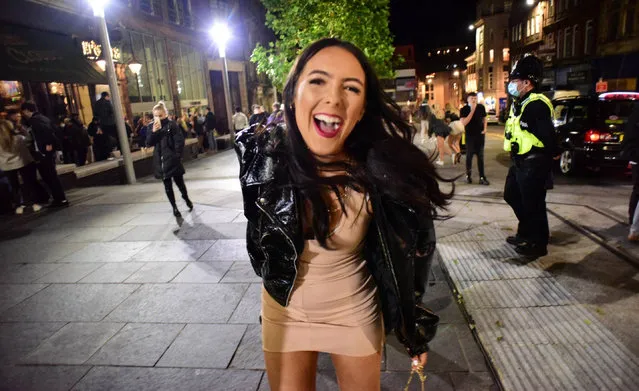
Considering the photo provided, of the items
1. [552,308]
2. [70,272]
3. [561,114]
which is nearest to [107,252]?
[70,272]

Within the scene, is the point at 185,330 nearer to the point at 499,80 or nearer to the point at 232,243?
the point at 232,243

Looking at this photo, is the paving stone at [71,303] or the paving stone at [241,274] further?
the paving stone at [241,274]

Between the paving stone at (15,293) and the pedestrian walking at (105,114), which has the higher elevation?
the pedestrian walking at (105,114)

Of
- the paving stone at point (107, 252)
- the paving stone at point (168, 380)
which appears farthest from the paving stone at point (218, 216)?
the paving stone at point (168, 380)

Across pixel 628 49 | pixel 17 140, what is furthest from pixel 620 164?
pixel 628 49

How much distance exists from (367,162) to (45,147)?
9.06 metres

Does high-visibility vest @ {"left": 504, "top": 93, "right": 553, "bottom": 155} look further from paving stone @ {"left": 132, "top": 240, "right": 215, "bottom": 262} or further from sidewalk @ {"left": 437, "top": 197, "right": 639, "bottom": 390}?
paving stone @ {"left": 132, "top": 240, "right": 215, "bottom": 262}

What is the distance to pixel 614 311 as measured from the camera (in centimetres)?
359

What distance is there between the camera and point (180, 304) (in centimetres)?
421

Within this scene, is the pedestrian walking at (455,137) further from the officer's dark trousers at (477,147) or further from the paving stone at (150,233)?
the paving stone at (150,233)

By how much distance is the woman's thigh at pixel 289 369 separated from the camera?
5.87 ft

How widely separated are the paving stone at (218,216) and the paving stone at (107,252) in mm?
1240

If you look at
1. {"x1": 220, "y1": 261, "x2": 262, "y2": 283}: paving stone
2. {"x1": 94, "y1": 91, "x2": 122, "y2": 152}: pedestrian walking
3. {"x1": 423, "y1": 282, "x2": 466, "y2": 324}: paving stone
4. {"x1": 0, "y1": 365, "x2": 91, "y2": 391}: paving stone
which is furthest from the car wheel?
{"x1": 94, "y1": 91, "x2": 122, "y2": 152}: pedestrian walking

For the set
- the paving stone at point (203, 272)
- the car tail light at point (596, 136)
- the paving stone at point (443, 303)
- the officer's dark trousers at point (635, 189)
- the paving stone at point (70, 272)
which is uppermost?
the car tail light at point (596, 136)
